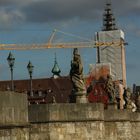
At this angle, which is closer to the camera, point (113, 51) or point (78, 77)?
point (78, 77)

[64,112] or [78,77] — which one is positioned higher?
[78,77]

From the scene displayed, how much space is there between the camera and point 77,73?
1024 inches

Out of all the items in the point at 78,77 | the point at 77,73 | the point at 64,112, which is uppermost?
the point at 77,73

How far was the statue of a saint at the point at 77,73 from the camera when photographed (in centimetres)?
2592

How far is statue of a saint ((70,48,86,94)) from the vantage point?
25.9m

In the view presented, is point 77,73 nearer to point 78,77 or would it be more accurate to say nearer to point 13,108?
point 78,77

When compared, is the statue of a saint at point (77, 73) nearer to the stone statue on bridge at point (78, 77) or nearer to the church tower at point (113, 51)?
the stone statue on bridge at point (78, 77)

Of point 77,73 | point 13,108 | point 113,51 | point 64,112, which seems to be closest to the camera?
point 13,108

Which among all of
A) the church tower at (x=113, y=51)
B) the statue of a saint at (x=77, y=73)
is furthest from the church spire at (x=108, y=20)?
the statue of a saint at (x=77, y=73)

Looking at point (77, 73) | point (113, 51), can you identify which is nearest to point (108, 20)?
point (113, 51)

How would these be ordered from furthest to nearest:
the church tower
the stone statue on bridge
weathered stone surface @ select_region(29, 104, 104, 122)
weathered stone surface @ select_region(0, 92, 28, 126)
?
the church tower < the stone statue on bridge < weathered stone surface @ select_region(29, 104, 104, 122) < weathered stone surface @ select_region(0, 92, 28, 126)

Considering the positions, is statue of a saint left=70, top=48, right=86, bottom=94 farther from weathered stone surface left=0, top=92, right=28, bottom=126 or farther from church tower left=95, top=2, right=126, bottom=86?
church tower left=95, top=2, right=126, bottom=86

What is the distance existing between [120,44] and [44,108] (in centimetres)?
12215

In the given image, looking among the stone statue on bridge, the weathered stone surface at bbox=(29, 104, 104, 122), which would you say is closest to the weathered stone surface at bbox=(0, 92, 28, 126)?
the weathered stone surface at bbox=(29, 104, 104, 122)
